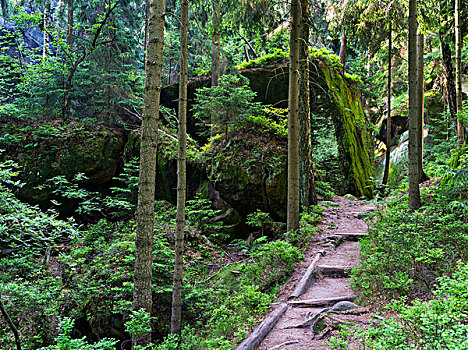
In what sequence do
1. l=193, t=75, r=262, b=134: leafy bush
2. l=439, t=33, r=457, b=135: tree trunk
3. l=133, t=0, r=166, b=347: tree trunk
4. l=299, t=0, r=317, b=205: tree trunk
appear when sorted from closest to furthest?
l=133, t=0, r=166, b=347: tree trunk, l=299, t=0, r=317, b=205: tree trunk, l=193, t=75, r=262, b=134: leafy bush, l=439, t=33, r=457, b=135: tree trunk

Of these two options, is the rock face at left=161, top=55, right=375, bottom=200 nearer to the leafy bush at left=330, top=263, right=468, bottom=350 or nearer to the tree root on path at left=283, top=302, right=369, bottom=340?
the tree root on path at left=283, top=302, right=369, bottom=340

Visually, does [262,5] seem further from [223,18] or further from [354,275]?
[354,275]

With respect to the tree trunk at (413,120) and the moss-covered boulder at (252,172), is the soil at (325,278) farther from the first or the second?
the moss-covered boulder at (252,172)

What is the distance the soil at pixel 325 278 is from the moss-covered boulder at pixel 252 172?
70.2 inches

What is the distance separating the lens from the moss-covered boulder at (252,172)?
942 centimetres

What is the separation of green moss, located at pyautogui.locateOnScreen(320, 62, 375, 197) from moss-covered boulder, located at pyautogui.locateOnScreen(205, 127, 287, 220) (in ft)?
13.8

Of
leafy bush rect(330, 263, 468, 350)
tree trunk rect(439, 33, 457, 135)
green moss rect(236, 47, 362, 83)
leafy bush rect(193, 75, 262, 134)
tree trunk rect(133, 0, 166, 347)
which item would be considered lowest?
leafy bush rect(330, 263, 468, 350)

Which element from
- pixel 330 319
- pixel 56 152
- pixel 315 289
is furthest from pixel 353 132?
pixel 56 152

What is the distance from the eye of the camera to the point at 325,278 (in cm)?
597

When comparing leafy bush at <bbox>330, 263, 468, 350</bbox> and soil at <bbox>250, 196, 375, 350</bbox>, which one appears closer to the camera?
leafy bush at <bbox>330, 263, 468, 350</bbox>

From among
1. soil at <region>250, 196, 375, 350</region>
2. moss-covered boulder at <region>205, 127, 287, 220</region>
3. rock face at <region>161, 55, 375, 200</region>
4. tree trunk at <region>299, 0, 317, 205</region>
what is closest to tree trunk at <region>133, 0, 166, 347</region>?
soil at <region>250, 196, 375, 350</region>

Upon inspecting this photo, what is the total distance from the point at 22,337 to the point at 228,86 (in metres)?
8.30

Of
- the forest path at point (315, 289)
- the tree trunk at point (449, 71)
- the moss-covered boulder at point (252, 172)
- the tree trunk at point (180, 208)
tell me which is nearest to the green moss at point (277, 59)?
the tree trunk at point (449, 71)

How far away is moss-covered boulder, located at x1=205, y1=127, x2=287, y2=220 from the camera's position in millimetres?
9422
